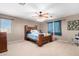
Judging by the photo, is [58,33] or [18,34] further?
[58,33]

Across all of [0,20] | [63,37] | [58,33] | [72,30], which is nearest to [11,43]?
[0,20]

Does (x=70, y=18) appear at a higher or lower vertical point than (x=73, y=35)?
higher

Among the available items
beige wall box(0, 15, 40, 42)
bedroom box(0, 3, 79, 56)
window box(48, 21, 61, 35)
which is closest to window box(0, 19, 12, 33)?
bedroom box(0, 3, 79, 56)

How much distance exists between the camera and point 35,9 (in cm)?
238

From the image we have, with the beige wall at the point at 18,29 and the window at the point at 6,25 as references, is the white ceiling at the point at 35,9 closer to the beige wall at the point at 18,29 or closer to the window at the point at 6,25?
the beige wall at the point at 18,29

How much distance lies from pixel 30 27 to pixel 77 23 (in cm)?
141

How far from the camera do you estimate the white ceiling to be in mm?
2068

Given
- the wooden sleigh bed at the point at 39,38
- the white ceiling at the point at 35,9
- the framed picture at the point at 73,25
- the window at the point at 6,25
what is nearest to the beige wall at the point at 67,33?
the framed picture at the point at 73,25

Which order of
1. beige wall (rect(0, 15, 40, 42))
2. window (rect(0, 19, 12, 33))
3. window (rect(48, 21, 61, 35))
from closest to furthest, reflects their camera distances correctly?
window (rect(0, 19, 12, 33))
beige wall (rect(0, 15, 40, 42))
window (rect(48, 21, 61, 35))

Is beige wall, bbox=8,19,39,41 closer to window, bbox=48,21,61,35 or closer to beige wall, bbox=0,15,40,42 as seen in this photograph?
beige wall, bbox=0,15,40,42

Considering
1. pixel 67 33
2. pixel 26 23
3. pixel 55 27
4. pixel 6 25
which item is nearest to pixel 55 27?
pixel 55 27

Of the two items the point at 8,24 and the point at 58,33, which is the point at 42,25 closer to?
the point at 58,33

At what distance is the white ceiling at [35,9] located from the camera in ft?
6.79

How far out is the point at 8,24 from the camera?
1.73 metres
